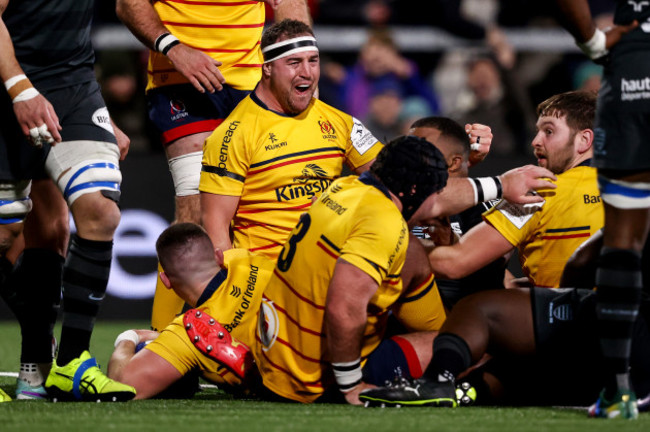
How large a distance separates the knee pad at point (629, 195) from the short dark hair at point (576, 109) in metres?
1.34

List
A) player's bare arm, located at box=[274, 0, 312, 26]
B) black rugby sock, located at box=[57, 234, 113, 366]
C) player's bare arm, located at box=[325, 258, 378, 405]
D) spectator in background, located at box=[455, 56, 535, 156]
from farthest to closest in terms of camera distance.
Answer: spectator in background, located at box=[455, 56, 535, 156] < player's bare arm, located at box=[274, 0, 312, 26] < black rugby sock, located at box=[57, 234, 113, 366] < player's bare arm, located at box=[325, 258, 378, 405]

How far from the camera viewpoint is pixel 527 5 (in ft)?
38.8

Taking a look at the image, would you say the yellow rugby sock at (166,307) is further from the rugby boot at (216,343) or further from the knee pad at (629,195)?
the knee pad at (629,195)

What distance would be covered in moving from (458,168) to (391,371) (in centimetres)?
124

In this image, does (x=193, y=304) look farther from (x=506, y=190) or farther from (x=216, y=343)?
(x=506, y=190)

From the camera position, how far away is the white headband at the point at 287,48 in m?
5.88

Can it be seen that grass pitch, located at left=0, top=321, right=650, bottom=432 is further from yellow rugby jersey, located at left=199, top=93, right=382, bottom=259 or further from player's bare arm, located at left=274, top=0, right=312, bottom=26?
player's bare arm, located at left=274, top=0, right=312, bottom=26

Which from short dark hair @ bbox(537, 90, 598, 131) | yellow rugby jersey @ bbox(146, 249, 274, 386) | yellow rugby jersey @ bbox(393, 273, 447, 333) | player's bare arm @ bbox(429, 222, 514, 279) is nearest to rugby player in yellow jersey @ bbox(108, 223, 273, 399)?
yellow rugby jersey @ bbox(146, 249, 274, 386)

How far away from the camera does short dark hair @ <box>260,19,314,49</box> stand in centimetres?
591

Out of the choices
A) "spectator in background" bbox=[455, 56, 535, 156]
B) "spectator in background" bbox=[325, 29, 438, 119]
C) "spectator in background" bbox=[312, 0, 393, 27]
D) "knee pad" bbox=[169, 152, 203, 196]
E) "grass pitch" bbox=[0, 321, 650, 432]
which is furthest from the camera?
"spectator in background" bbox=[312, 0, 393, 27]

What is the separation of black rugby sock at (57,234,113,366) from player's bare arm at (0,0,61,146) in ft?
1.64

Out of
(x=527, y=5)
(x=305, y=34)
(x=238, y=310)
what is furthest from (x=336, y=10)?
(x=238, y=310)

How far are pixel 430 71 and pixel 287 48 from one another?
584cm

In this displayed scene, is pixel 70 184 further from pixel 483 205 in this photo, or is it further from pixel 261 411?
pixel 483 205
